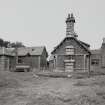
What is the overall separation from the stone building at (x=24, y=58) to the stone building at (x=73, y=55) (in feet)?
34.5

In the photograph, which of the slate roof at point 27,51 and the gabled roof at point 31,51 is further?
the gabled roof at point 31,51

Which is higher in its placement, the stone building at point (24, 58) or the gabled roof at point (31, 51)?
the gabled roof at point (31, 51)

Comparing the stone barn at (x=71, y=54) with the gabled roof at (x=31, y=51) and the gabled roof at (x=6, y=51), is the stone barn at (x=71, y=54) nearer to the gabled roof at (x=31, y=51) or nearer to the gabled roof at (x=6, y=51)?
the gabled roof at (x=31, y=51)

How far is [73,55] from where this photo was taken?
32188 mm

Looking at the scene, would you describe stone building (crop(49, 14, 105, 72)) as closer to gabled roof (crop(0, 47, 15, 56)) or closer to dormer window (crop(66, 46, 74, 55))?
dormer window (crop(66, 46, 74, 55))

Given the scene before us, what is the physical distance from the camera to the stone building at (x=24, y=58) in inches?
1625

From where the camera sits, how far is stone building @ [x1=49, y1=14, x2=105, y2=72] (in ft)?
104

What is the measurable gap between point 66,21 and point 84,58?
345 inches

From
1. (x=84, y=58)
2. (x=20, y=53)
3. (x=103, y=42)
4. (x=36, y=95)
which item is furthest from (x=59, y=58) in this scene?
(x=36, y=95)

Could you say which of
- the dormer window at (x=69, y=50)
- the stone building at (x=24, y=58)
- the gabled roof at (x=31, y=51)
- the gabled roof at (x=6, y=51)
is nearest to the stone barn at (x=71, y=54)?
the dormer window at (x=69, y=50)

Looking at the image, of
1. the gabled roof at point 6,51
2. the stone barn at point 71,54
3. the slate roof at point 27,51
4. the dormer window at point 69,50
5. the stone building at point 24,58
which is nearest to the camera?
the stone barn at point 71,54

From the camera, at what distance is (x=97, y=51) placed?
34.1 metres

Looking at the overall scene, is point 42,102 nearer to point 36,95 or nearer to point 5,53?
point 36,95

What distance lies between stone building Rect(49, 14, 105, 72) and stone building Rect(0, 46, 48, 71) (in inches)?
414
